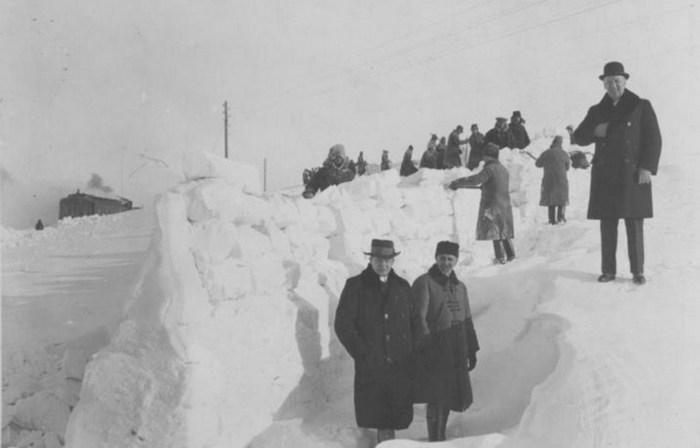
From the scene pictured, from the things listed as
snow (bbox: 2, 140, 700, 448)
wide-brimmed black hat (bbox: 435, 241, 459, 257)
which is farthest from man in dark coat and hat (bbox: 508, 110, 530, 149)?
wide-brimmed black hat (bbox: 435, 241, 459, 257)

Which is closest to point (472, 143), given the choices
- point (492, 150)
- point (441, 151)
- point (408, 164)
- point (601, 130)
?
point (441, 151)

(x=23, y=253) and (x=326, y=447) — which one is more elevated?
(x=23, y=253)

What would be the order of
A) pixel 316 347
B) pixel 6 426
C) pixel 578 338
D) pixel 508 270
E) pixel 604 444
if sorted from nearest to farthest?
pixel 604 444
pixel 578 338
pixel 6 426
pixel 316 347
pixel 508 270

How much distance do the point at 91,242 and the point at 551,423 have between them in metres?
10.2

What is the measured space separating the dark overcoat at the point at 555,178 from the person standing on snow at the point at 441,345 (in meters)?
5.70

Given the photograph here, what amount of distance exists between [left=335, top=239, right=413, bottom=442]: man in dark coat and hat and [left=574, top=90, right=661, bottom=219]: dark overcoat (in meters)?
1.84

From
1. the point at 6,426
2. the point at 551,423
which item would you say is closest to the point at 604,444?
the point at 551,423

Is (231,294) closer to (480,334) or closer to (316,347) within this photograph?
(316,347)

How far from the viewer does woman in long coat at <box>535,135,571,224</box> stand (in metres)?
9.16

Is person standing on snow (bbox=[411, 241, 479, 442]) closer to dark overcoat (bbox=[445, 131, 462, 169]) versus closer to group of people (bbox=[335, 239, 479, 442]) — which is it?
group of people (bbox=[335, 239, 479, 442])

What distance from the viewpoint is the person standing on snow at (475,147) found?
1275 cm

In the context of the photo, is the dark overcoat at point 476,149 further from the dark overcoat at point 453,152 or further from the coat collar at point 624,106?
the coat collar at point 624,106

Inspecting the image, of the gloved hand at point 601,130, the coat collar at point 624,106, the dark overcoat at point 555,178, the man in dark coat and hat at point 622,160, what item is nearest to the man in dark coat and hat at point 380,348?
the man in dark coat and hat at point 622,160

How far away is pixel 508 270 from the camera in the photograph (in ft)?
19.2
